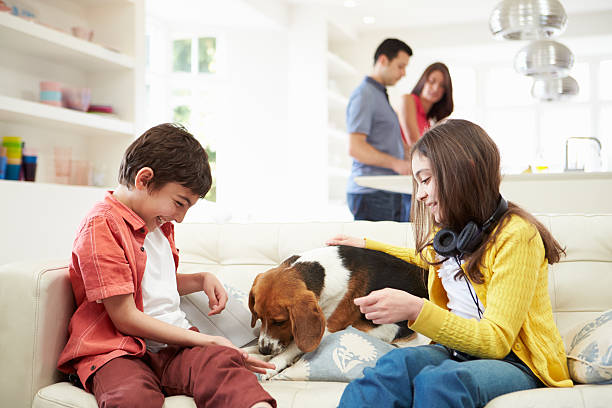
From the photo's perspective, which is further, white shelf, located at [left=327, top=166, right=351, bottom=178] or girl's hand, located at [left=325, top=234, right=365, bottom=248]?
white shelf, located at [left=327, top=166, right=351, bottom=178]

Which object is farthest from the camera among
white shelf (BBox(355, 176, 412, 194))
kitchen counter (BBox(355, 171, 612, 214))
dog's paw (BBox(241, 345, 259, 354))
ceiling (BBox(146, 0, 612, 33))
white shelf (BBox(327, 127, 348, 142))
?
white shelf (BBox(327, 127, 348, 142))

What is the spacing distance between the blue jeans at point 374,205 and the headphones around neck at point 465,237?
5.57 feet

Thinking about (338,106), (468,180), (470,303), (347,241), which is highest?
(338,106)

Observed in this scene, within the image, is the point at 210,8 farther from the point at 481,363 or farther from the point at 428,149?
the point at 481,363

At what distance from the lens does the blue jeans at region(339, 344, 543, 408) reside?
109cm

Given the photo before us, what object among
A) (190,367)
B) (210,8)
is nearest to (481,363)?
(190,367)

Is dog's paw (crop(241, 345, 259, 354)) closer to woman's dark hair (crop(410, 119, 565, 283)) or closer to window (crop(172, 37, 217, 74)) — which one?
woman's dark hair (crop(410, 119, 565, 283))

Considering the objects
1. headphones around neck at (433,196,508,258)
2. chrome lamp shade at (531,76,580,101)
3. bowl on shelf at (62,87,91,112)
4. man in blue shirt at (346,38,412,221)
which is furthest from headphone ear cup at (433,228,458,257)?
chrome lamp shade at (531,76,580,101)

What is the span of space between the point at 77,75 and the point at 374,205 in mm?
2223

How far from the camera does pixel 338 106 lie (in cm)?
713

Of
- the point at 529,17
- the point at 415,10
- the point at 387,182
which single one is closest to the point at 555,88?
the point at 529,17

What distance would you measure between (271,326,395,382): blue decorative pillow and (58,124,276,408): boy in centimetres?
13

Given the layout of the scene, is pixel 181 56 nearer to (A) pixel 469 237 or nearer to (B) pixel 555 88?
(B) pixel 555 88

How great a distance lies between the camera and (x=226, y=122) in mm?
6145
